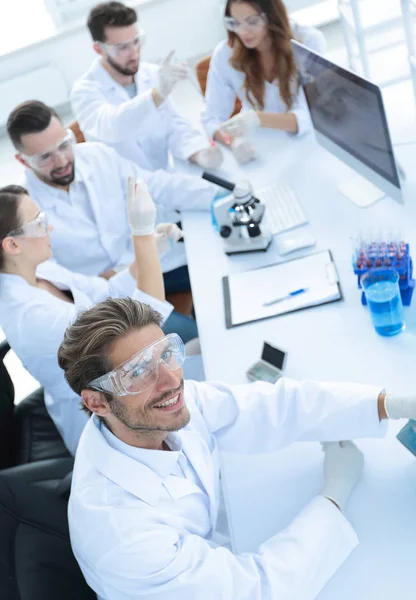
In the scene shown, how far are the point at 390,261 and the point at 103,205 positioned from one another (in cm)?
120

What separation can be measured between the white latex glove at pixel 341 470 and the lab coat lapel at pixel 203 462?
0.23 m

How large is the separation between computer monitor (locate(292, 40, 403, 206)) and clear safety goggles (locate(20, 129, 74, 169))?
2.82 feet

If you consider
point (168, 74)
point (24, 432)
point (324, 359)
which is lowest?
point (24, 432)

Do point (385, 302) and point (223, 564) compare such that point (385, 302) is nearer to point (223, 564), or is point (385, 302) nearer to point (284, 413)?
point (284, 413)

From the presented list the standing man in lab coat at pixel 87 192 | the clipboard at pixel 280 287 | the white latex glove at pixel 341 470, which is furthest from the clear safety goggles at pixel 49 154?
the white latex glove at pixel 341 470

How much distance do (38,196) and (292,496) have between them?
58.2 inches

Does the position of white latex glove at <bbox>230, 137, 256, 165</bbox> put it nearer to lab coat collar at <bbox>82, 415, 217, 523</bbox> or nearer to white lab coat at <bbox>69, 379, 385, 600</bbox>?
white lab coat at <bbox>69, 379, 385, 600</bbox>

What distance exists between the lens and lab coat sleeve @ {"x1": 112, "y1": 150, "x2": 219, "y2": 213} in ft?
7.39

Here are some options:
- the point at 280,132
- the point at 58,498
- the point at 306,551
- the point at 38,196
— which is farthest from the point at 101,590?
Answer: the point at 280,132

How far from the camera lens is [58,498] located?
1.40 m

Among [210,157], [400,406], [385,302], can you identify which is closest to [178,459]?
[400,406]

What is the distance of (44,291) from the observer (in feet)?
6.04

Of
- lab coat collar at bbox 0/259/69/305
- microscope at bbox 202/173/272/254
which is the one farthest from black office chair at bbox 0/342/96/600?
microscope at bbox 202/173/272/254

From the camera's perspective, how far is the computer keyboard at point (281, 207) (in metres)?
2.01
